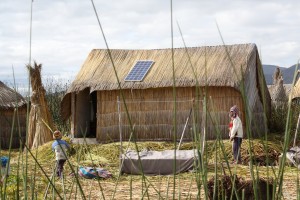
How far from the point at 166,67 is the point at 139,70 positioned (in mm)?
627

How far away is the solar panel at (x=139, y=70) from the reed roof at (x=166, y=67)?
95mm

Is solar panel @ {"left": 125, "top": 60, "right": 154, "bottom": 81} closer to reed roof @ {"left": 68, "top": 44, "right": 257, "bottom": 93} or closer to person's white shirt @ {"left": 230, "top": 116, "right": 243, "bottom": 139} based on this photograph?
reed roof @ {"left": 68, "top": 44, "right": 257, "bottom": 93}

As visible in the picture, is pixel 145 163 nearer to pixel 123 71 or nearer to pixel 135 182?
pixel 135 182

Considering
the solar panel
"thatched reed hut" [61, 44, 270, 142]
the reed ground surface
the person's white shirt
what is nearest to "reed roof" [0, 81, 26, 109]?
"thatched reed hut" [61, 44, 270, 142]

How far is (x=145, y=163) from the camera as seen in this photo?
9750 mm

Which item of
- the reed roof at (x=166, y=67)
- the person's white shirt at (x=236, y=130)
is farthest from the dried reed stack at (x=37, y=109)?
the person's white shirt at (x=236, y=130)

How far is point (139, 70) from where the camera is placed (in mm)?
14367

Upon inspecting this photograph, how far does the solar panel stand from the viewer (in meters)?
14.2

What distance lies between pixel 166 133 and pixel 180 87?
108 cm

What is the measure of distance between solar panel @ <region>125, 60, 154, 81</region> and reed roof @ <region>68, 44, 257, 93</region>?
0.31 ft

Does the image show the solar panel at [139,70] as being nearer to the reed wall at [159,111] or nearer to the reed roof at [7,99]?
the reed wall at [159,111]

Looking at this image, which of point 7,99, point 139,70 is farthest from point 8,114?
point 139,70

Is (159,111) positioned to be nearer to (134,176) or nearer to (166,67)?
(166,67)

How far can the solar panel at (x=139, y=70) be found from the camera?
14.2 meters
